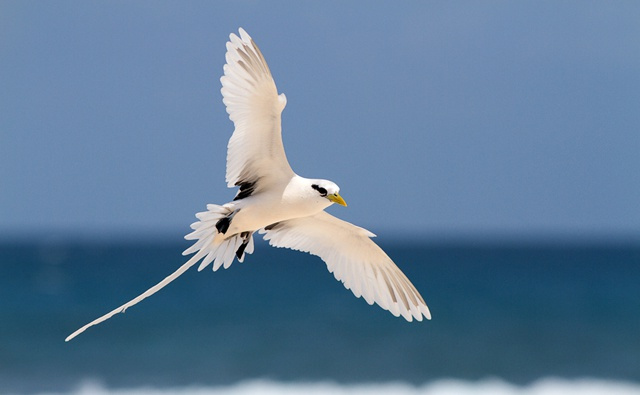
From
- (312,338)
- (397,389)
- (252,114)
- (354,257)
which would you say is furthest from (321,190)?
(312,338)

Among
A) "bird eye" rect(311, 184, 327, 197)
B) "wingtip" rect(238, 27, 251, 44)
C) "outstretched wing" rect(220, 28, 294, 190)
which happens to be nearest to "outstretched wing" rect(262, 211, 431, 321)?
"outstretched wing" rect(220, 28, 294, 190)

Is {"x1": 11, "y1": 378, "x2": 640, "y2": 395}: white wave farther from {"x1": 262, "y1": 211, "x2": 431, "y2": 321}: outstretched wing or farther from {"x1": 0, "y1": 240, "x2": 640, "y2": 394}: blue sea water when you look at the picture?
{"x1": 262, "y1": 211, "x2": 431, "y2": 321}: outstretched wing

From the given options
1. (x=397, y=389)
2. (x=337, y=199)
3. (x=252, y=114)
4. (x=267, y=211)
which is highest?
(x=252, y=114)

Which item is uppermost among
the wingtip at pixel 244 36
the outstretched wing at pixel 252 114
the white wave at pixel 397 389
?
the wingtip at pixel 244 36

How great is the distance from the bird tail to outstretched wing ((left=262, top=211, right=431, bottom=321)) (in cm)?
41

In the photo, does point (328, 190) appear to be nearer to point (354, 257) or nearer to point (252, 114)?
point (252, 114)

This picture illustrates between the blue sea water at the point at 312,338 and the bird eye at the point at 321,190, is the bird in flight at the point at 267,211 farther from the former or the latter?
the blue sea water at the point at 312,338

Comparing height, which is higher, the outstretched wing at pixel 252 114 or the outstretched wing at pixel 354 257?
the outstretched wing at pixel 252 114

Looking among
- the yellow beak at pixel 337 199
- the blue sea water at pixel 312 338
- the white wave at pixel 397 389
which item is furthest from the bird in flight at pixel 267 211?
the blue sea water at pixel 312 338

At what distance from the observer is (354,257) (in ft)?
27.3

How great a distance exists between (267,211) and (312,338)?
20546 millimetres

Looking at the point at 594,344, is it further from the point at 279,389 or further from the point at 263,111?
the point at 263,111

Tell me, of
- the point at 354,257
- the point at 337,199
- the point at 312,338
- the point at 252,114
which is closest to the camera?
the point at 337,199

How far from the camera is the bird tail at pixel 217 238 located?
24.3 feet
